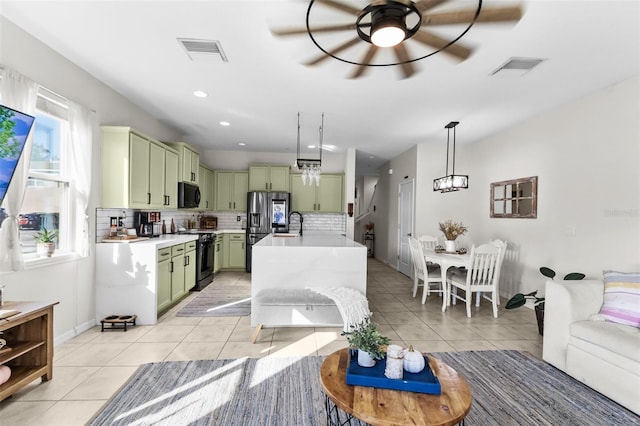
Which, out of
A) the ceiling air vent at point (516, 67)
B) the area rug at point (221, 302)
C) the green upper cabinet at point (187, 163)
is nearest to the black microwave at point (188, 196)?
the green upper cabinet at point (187, 163)

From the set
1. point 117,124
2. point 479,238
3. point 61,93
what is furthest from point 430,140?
point 61,93

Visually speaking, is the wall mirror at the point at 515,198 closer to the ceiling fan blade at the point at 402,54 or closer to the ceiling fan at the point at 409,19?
the ceiling fan blade at the point at 402,54

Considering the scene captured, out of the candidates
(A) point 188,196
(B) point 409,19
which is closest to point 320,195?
(A) point 188,196

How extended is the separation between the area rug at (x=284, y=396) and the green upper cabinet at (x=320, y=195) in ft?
14.2

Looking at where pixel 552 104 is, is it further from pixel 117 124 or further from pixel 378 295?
pixel 117 124

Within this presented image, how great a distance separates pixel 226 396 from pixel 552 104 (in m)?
4.67

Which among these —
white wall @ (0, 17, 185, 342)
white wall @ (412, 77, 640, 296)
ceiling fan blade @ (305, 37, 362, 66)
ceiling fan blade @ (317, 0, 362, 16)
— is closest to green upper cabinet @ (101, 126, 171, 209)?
white wall @ (0, 17, 185, 342)

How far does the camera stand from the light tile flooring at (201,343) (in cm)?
203

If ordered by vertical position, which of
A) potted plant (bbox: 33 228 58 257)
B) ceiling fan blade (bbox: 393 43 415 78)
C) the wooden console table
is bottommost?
the wooden console table

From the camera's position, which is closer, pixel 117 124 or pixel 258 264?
pixel 258 264

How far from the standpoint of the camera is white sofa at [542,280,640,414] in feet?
6.57

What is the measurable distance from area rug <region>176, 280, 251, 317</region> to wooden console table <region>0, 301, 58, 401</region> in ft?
5.22

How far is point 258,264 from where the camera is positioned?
3.35 metres

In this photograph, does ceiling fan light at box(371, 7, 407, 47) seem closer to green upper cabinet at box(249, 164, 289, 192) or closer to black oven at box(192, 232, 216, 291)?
black oven at box(192, 232, 216, 291)
